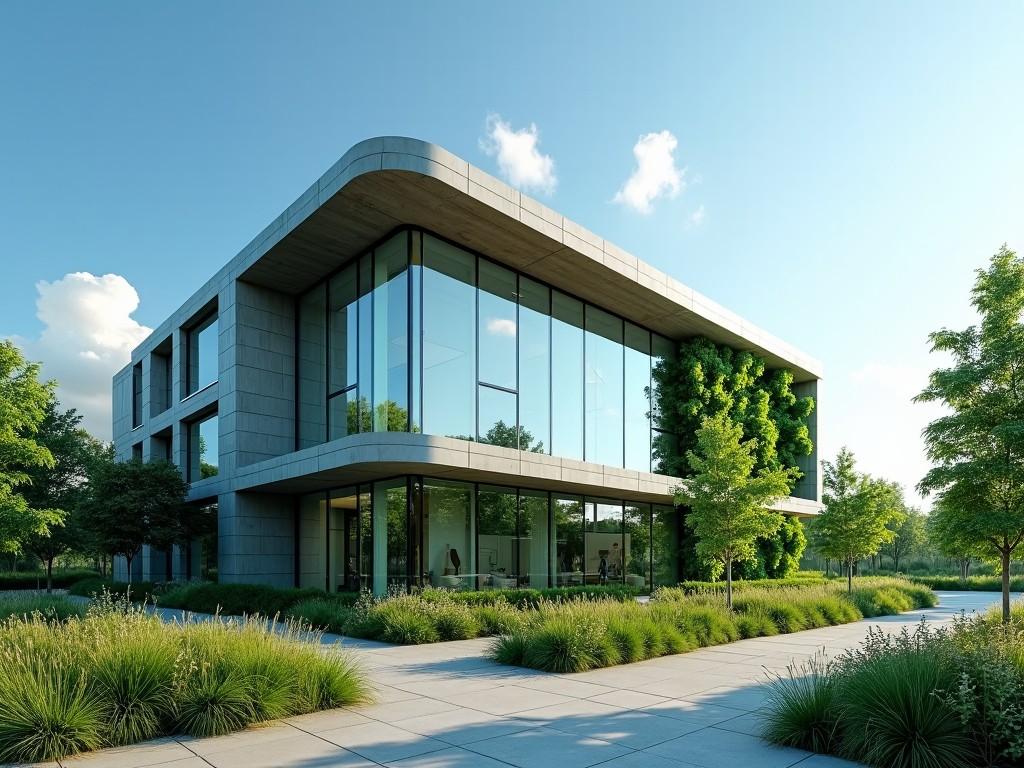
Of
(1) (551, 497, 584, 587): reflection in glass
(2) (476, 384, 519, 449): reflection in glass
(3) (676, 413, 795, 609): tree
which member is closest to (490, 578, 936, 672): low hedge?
(3) (676, 413, 795, 609): tree

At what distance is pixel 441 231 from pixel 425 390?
4392mm

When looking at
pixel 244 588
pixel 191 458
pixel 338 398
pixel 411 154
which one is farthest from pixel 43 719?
pixel 191 458

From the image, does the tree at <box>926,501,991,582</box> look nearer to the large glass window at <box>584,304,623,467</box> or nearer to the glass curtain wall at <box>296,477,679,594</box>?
the glass curtain wall at <box>296,477,679,594</box>

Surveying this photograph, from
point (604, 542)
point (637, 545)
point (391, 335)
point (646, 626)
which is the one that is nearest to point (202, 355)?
point (391, 335)

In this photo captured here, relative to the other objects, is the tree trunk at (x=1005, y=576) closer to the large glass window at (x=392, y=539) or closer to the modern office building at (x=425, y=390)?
the modern office building at (x=425, y=390)

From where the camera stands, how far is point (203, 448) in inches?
1153

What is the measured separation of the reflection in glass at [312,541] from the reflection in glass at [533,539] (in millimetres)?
6437

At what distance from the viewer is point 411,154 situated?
17.8 meters

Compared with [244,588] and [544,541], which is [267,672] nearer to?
[244,588]

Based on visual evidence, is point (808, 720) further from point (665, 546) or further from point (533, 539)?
point (665, 546)

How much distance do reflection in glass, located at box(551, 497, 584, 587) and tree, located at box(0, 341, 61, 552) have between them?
1450cm

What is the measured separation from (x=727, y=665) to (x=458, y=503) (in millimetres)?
10145

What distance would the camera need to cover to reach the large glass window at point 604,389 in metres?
26.6

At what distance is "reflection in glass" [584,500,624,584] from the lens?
26016 mm
